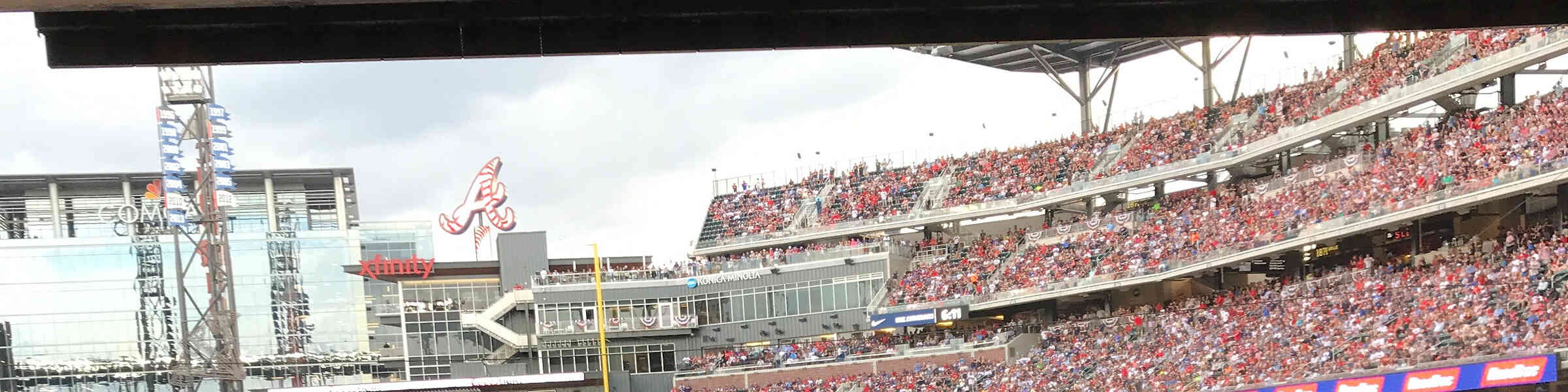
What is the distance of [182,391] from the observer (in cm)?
6869

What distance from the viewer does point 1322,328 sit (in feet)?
119

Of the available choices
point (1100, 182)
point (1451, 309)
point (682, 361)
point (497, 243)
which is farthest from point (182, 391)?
point (1451, 309)

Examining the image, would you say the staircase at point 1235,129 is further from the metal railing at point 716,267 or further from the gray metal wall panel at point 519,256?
the gray metal wall panel at point 519,256

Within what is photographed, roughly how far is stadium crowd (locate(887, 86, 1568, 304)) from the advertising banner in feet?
17.0

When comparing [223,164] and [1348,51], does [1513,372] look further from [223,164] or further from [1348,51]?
[223,164]

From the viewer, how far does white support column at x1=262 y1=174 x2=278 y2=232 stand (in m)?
78.6

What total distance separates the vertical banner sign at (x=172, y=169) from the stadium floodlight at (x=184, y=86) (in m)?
5.65

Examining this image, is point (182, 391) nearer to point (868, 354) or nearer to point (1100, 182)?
point (868, 354)

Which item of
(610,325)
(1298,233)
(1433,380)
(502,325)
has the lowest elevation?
(610,325)

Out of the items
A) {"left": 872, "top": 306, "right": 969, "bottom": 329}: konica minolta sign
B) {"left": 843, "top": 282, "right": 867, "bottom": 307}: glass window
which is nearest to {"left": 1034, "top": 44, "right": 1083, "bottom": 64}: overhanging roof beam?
{"left": 872, "top": 306, "right": 969, "bottom": 329}: konica minolta sign

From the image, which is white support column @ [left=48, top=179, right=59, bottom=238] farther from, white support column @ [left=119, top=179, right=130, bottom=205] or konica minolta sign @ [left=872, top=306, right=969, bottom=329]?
konica minolta sign @ [left=872, top=306, right=969, bottom=329]

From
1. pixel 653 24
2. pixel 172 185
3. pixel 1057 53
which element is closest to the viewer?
pixel 653 24

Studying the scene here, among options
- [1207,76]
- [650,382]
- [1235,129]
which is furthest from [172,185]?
[1235,129]

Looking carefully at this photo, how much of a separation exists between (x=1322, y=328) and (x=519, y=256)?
128 ft
